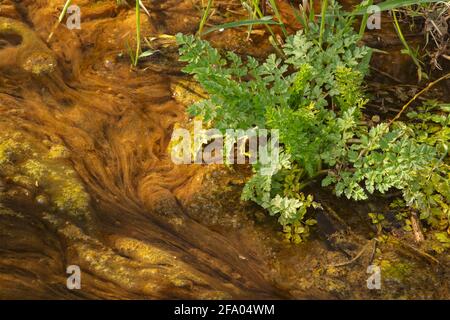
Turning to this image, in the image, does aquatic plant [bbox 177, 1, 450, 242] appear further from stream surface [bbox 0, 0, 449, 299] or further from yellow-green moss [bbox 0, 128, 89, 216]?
yellow-green moss [bbox 0, 128, 89, 216]

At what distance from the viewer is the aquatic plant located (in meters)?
2.18

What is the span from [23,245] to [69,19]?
114 centimetres

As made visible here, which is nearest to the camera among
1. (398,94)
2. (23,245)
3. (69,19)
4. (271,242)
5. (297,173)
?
(23,245)

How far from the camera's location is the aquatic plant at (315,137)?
218cm

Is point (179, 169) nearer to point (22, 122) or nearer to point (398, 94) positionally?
point (22, 122)

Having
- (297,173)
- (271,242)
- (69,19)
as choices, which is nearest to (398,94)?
(297,173)

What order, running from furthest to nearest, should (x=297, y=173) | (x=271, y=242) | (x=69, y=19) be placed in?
(x=69, y=19) → (x=297, y=173) → (x=271, y=242)

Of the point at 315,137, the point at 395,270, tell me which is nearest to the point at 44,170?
the point at 315,137

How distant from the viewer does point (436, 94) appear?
2654 millimetres

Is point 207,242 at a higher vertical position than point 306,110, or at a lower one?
lower

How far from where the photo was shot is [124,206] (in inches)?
88.6

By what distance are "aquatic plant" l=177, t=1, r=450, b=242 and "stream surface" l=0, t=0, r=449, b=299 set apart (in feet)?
0.34

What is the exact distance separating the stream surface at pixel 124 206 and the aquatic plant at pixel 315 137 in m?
0.10

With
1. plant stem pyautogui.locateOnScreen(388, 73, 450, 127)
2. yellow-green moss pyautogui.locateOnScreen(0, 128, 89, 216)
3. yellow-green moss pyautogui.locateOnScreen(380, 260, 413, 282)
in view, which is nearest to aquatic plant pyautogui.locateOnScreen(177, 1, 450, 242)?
plant stem pyautogui.locateOnScreen(388, 73, 450, 127)
